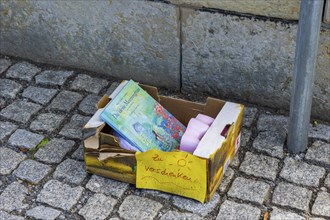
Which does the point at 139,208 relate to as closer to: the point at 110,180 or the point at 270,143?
the point at 110,180

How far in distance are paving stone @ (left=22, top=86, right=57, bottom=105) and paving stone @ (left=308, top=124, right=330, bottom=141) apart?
1596mm

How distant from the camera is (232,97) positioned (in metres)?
4.06

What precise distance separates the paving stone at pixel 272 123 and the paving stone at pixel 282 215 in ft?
2.14

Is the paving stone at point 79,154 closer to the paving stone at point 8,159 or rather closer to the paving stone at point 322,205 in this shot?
the paving stone at point 8,159

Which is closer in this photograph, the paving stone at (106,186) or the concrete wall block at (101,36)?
the paving stone at (106,186)

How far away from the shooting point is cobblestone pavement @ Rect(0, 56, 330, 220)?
3.30 meters

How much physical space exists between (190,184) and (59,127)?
100 cm

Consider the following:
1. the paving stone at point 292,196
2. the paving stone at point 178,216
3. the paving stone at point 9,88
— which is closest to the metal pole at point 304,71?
the paving stone at point 292,196

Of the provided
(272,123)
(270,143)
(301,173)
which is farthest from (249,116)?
(301,173)

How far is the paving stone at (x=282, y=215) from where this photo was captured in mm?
3239

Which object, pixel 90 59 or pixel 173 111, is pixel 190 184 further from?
pixel 90 59

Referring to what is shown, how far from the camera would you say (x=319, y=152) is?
363 cm

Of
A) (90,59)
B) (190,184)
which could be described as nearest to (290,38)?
(190,184)

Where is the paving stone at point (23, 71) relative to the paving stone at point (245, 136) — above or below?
above
